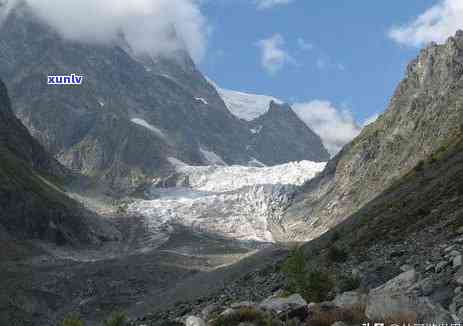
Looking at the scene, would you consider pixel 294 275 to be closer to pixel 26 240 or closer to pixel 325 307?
pixel 325 307

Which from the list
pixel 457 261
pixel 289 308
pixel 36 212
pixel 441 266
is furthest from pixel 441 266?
pixel 36 212

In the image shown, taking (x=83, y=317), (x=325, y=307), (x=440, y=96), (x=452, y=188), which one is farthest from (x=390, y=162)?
(x=325, y=307)

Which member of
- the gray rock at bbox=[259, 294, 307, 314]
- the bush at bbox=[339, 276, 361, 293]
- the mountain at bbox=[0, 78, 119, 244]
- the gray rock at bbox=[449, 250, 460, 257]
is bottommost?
the gray rock at bbox=[259, 294, 307, 314]

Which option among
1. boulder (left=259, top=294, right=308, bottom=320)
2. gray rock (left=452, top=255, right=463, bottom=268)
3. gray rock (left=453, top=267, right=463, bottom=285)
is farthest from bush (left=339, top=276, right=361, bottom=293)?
gray rock (left=453, top=267, right=463, bottom=285)

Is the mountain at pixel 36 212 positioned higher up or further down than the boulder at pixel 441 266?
higher up

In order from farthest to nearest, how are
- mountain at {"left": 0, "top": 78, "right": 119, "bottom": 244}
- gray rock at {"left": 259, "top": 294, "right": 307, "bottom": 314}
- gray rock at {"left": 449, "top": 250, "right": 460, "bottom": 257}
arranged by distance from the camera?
mountain at {"left": 0, "top": 78, "right": 119, "bottom": 244} → gray rock at {"left": 449, "top": 250, "right": 460, "bottom": 257} → gray rock at {"left": 259, "top": 294, "right": 307, "bottom": 314}

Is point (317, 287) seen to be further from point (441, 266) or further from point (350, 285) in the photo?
point (441, 266)

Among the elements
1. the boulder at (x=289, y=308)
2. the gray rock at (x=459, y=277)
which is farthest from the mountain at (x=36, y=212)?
the gray rock at (x=459, y=277)

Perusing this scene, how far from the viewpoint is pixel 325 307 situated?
16.2 m

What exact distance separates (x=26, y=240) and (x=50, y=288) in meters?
63.7

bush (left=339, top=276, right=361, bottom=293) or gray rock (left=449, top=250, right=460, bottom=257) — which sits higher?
gray rock (left=449, top=250, right=460, bottom=257)

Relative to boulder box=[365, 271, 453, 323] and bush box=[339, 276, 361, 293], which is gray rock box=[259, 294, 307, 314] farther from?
bush box=[339, 276, 361, 293]

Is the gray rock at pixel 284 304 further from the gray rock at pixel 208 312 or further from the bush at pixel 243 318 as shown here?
the gray rock at pixel 208 312

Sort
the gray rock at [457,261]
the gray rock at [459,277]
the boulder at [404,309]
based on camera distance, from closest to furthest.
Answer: the boulder at [404,309] → the gray rock at [459,277] → the gray rock at [457,261]
